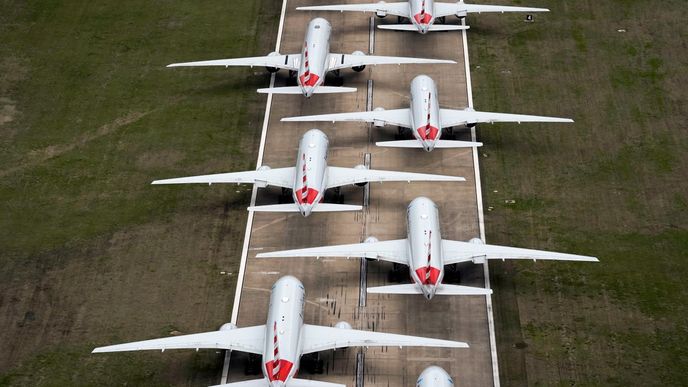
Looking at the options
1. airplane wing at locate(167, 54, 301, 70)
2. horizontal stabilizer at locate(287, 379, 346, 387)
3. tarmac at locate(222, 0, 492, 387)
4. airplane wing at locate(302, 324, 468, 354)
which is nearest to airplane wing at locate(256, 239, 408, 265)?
tarmac at locate(222, 0, 492, 387)

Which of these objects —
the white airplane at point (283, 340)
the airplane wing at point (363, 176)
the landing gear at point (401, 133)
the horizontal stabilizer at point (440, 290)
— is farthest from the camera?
the landing gear at point (401, 133)

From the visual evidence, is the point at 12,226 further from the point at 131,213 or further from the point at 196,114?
the point at 196,114

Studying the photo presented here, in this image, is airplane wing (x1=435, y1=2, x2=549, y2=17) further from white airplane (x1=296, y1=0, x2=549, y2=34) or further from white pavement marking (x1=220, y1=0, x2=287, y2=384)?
white pavement marking (x1=220, y1=0, x2=287, y2=384)

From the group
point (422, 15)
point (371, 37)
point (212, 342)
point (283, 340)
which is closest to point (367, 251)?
A: point (283, 340)

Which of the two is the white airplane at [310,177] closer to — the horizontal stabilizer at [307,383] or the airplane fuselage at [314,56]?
the airplane fuselage at [314,56]

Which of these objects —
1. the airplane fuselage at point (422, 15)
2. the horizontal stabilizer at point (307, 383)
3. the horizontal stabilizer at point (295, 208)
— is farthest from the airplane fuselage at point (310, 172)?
the airplane fuselage at point (422, 15)

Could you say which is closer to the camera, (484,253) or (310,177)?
(484,253)

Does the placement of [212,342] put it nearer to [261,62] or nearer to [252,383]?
[252,383]
